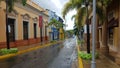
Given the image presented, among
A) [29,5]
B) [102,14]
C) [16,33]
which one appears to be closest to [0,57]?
[102,14]

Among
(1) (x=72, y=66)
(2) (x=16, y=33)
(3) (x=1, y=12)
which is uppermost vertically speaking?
(3) (x=1, y=12)

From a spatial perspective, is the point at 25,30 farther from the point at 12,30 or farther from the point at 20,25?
the point at 12,30

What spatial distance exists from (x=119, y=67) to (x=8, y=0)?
14.8m

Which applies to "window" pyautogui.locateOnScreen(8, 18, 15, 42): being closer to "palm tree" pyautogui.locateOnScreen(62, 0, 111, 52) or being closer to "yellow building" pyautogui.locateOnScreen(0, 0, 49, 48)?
"yellow building" pyautogui.locateOnScreen(0, 0, 49, 48)

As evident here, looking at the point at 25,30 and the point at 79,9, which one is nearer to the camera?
the point at 79,9

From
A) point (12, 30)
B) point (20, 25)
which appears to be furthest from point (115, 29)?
point (20, 25)

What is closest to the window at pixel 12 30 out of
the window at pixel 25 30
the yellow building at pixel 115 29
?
the window at pixel 25 30

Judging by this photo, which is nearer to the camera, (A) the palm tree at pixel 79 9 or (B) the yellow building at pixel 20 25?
(A) the palm tree at pixel 79 9

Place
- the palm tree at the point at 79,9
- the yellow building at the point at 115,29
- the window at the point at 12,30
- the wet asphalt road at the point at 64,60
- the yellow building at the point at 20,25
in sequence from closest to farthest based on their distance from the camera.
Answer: the wet asphalt road at the point at 64,60 → the palm tree at the point at 79,9 → the yellow building at the point at 115,29 → the yellow building at the point at 20,25 → the window at the point at 12,30

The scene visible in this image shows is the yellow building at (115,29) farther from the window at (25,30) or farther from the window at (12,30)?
the window at (25,30)

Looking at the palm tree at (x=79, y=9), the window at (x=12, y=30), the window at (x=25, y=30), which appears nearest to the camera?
the palm tree at (x=79, y=9)

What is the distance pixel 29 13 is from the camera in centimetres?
4512

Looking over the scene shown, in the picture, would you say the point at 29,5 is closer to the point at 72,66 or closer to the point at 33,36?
the point at 33,36

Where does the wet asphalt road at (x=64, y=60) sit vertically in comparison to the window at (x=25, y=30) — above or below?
below
